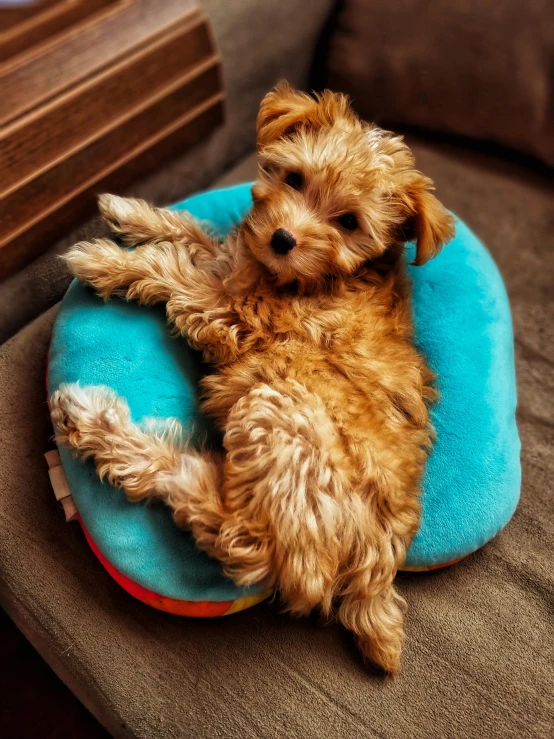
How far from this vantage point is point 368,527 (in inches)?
55.6

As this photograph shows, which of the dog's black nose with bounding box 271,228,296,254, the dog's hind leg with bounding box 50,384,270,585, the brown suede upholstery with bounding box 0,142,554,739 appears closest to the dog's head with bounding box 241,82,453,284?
the dog's black nose with bounding box 271,228,296,254

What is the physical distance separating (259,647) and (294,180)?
1.18 meters

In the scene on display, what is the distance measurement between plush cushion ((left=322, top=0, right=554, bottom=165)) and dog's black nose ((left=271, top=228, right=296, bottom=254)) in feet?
4.77

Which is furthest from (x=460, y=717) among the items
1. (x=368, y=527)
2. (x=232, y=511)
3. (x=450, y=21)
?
(x=450, y=21)

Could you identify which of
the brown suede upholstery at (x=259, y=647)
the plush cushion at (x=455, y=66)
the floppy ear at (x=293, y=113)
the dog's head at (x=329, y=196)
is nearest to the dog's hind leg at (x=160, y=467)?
the brown suede upholstery at (x=259, y=647)

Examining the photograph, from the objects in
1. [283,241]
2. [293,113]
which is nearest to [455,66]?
[293,113]

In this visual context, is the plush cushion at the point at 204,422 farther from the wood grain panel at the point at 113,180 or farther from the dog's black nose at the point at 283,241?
the dog's black nose at the point at 283,241

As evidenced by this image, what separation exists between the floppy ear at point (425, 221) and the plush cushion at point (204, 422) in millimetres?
356

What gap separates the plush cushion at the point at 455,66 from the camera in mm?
2477

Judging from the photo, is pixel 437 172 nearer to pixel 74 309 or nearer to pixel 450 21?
pixel 450 21

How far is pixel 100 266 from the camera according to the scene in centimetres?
172

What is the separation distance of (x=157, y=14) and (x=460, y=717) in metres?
2.32

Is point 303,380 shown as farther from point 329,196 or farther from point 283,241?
point 329,196

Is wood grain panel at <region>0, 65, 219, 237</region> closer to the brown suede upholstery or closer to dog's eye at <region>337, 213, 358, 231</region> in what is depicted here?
the brown suede upholstery
